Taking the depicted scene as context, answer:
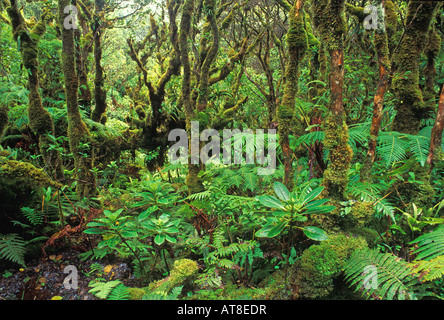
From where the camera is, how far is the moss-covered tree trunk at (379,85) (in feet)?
7.87

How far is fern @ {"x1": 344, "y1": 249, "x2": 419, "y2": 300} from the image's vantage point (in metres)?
1.60

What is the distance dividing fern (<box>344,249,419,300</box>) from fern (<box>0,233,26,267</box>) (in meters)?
3.10

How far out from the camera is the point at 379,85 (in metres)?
2.45

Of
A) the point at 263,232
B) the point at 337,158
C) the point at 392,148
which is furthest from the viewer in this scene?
the point at 392,148

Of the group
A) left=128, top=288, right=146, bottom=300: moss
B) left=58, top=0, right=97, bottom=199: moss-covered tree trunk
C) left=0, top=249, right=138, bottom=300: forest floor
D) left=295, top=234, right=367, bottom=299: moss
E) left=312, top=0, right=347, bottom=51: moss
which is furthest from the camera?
left=58, top=0, right=97, bottom=199: moss-covered tree trunk

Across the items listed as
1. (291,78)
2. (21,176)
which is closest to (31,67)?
(21,176)

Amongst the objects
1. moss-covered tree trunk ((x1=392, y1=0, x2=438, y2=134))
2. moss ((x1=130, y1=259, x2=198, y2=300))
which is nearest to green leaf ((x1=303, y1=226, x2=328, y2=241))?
moss ((x1=130, y1=259, x2=198, y2=300))

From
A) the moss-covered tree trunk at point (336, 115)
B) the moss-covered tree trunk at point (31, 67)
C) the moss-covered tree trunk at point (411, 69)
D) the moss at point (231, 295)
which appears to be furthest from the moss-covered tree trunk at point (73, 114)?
the moss-covered tree trunk at point (411, 69)

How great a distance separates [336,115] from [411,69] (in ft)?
4.28

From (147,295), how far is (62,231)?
1.64 m

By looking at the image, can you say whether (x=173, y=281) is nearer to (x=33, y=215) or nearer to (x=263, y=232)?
(x=263, y=232)

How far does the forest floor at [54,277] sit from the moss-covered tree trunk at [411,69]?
11.7ft

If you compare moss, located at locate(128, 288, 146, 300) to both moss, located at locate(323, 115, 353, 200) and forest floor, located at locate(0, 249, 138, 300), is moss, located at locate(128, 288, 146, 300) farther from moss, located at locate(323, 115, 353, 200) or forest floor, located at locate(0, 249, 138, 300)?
moss, located at locate(323, 115, 353, 200)
